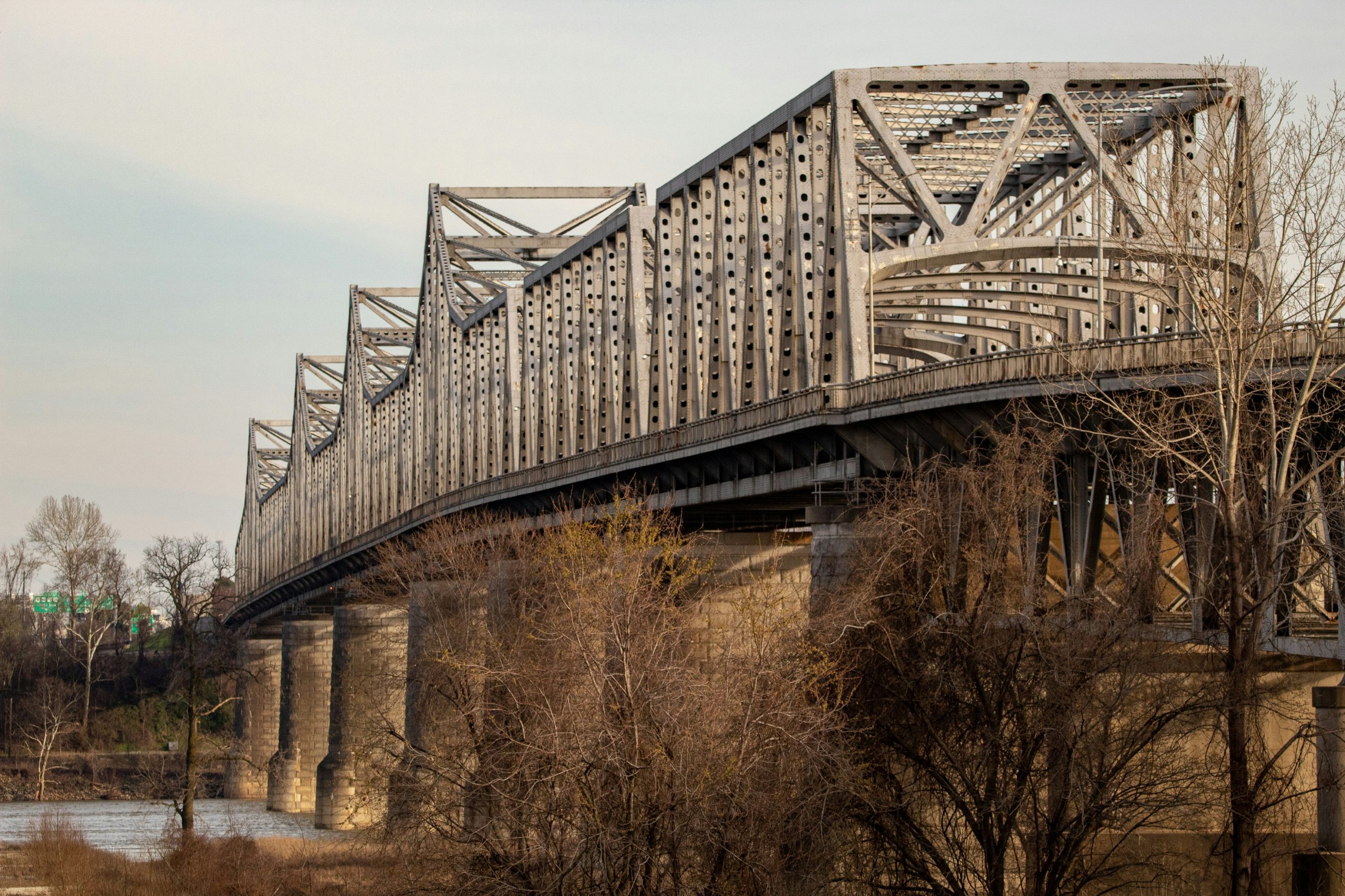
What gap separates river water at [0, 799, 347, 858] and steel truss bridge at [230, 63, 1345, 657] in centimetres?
1283

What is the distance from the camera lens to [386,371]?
14212 centimetres

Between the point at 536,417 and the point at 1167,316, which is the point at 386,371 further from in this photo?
the point at 1167,316

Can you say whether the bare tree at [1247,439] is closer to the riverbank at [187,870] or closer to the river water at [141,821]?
the riverbank at [187,870]

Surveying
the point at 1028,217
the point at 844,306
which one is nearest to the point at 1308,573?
the point at 844,306

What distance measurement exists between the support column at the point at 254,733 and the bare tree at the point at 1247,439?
7131cm

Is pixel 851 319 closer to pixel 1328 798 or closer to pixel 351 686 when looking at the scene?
pixel 1328 798

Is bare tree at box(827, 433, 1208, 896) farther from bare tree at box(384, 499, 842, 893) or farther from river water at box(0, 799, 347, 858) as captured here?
river water at box(0, 799, 347, 858)

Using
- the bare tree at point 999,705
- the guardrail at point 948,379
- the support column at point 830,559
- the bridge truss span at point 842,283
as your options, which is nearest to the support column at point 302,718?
the bridge truss span at point 842,283

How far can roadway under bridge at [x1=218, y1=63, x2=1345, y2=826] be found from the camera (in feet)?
106

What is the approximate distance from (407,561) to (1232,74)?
1260 inches

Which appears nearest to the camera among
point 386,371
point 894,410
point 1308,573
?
point 1308,573

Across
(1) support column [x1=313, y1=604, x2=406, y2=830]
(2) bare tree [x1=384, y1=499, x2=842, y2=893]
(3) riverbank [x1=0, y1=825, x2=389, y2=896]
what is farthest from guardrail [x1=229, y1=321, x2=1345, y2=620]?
(1) support column [x1=313, y1=604, x2=406, y2=830]

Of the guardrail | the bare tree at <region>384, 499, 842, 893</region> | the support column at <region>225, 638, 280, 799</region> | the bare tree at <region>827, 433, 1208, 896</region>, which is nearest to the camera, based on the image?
the guardrail

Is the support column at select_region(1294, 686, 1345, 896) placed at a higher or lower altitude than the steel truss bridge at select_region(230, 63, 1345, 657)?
lower
